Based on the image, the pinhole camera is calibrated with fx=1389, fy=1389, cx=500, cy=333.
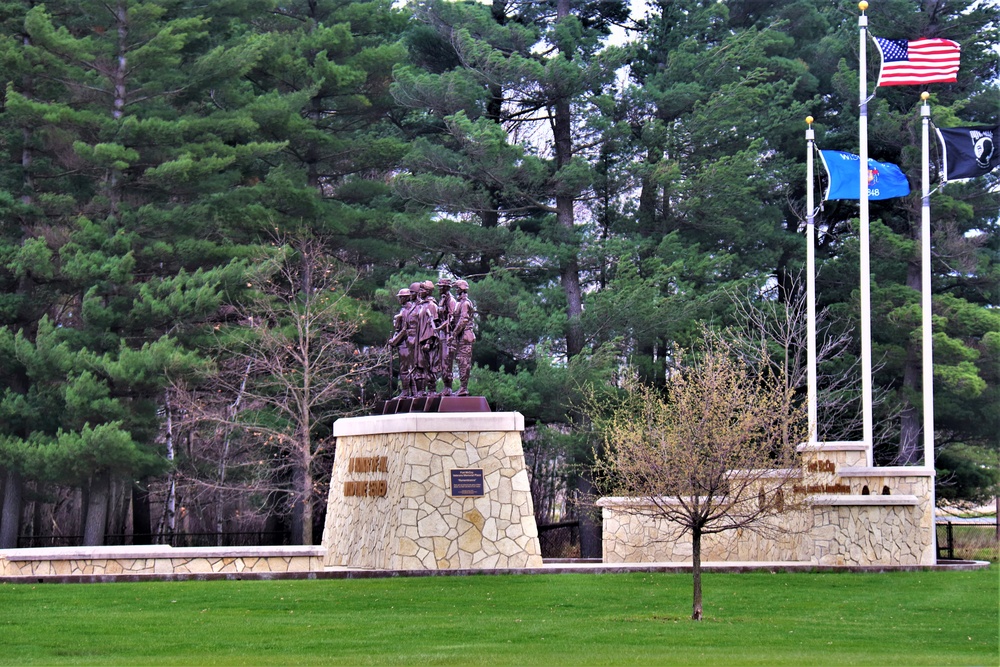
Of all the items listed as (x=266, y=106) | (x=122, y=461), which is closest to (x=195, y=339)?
(x=122, y=461)

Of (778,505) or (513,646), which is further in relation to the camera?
(778,505)

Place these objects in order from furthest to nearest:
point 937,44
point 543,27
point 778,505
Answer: point 543,27
point 937,44
point 778,505

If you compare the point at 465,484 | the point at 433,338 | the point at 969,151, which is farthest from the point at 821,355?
the point at 465,484

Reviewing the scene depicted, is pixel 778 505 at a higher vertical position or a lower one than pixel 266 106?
lower

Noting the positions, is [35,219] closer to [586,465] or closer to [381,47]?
[381,47]

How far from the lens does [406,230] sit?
1328 inches

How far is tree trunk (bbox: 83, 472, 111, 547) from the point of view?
30719 millimetres

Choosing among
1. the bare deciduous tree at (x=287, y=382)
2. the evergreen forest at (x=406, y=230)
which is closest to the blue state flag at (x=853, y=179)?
the evergreen forest at (x=406, y=230)

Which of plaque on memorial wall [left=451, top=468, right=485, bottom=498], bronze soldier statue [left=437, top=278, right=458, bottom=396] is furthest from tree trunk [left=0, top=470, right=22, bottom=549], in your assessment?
plaque on memorial wall [left=451, top=468, right=485, bottom=498]

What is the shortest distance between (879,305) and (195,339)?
1638 centimetres

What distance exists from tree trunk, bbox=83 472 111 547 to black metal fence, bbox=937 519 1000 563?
1808 centimetres

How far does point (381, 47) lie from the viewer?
115ft

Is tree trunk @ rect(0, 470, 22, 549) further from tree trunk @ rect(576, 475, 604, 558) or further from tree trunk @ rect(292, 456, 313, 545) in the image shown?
tree trunk @ rect(576, 475, 604, 558)

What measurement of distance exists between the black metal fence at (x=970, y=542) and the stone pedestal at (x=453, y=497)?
11.0 metres
